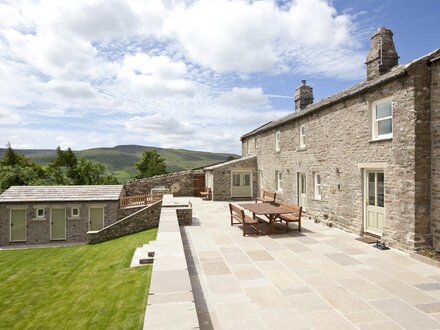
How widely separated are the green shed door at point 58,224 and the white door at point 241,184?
42.9ft

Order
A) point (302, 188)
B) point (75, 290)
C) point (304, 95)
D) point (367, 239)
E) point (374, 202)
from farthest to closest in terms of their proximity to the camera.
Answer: point (304, 95), point (302, 188), point (374, 202), point (367, 239), point (75, 290)

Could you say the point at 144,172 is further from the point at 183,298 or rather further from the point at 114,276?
the point at 183,298

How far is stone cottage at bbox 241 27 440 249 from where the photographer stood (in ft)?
27.9

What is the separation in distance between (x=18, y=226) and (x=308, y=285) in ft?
75.1

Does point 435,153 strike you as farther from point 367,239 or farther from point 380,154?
point 367,239

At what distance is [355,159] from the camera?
11.2m

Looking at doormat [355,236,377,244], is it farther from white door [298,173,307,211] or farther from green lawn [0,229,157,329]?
green lawn [0,229,157,329]

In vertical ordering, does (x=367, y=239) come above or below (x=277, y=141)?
below

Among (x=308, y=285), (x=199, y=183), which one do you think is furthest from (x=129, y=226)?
(x=308, y=285)

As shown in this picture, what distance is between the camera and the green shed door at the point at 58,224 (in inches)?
874

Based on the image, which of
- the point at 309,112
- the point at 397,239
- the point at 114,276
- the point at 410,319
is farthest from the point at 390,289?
the point at 309,112

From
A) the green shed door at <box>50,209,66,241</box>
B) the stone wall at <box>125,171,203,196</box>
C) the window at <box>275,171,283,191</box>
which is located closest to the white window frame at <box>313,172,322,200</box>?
the window at <box>275,171,283,191</box>

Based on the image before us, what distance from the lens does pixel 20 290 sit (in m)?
10.7

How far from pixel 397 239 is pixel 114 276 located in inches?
342
